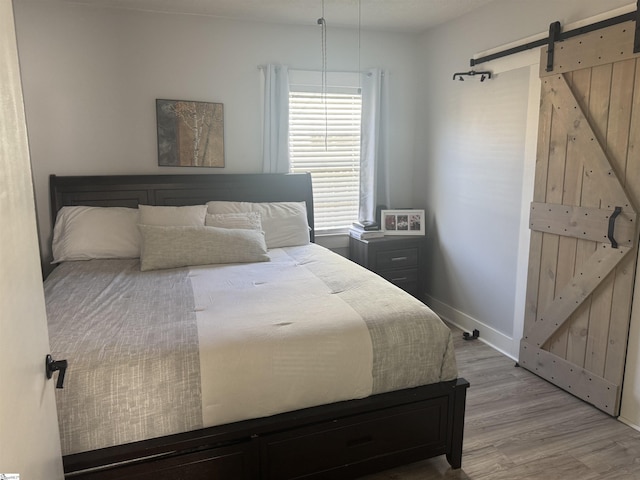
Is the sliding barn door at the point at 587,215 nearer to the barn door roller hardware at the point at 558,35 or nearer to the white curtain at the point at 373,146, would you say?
the barn door roller hardware at the point at 558,35

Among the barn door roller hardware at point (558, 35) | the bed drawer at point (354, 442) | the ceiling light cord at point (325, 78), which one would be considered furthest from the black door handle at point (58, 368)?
the ceiling light cord at point (325, 78)

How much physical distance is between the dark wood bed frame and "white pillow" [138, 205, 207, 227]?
6.13ft

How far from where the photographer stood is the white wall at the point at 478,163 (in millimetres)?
3203

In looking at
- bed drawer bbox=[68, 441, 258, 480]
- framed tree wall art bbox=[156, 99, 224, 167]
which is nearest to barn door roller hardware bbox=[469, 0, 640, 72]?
framed tree wall art bbox=[156, 99, 224, 167]

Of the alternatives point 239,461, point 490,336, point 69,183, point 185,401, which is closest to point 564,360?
point 490,336

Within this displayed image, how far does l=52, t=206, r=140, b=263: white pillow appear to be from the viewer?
3.23 m

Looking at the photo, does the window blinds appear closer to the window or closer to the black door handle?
the window

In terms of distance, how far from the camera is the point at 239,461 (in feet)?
6.05

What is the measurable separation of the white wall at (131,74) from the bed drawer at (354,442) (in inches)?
101

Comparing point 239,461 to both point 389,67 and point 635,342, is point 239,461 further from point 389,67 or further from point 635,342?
point 389,67

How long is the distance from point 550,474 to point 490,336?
1519 millimetres

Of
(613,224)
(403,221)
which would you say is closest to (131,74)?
(403,221)

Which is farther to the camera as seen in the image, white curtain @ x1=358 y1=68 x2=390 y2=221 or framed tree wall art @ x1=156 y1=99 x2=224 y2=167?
white curtain @ x1=358 y1=68 x2=390 y2=221

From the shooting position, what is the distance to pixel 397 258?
413 cm
